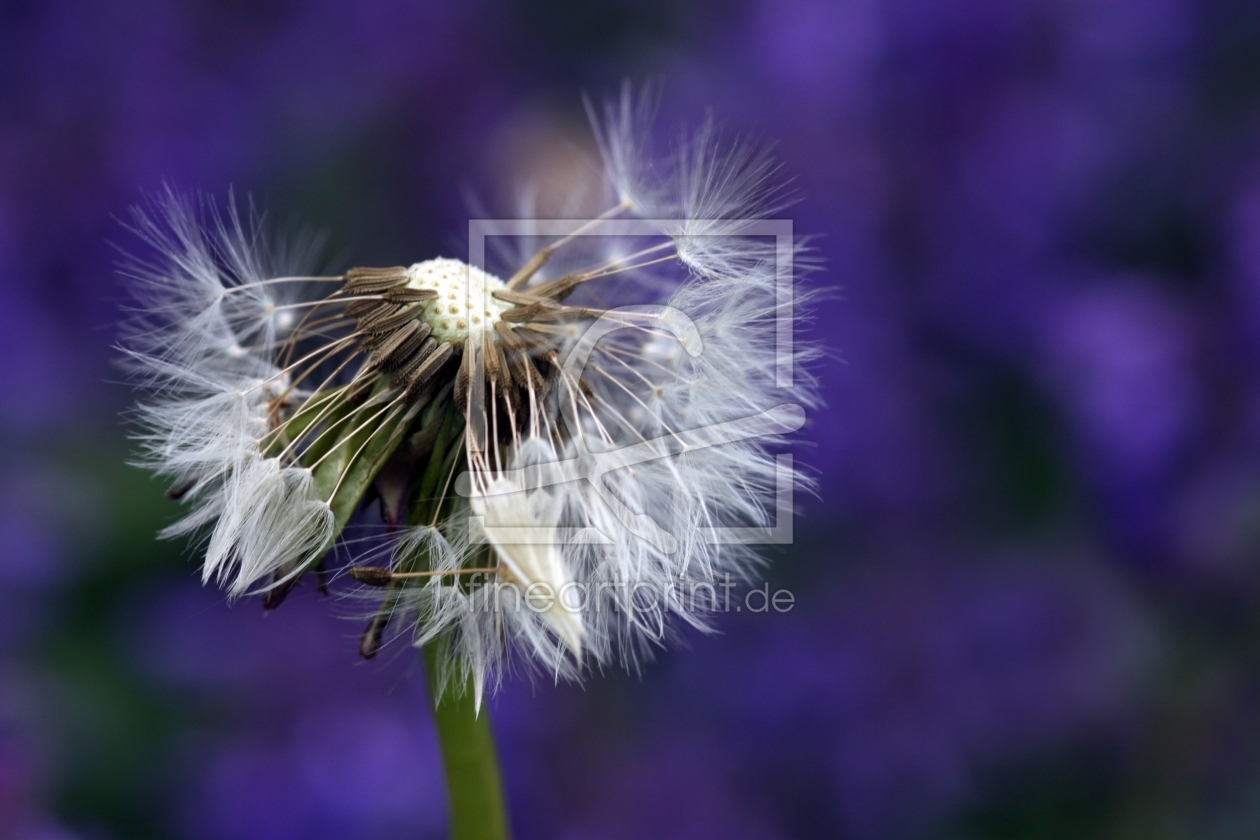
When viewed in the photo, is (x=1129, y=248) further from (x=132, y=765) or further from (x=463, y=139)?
(x=132, y=765)

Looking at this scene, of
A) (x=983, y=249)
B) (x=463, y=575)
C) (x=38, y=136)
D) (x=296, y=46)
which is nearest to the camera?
(x=463, y=575)

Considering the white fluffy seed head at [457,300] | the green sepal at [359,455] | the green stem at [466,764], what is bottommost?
the green stem at [466,764]

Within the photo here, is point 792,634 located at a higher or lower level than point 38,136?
lower

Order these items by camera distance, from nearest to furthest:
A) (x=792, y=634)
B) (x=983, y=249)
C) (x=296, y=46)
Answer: (x=792, y=634)
(x=983, y=249)
(x=296, y=46)

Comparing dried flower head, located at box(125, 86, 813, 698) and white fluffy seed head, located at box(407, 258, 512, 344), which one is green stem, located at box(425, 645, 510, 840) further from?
white fluffy seed head, located at box(407, 258, 512, 344)

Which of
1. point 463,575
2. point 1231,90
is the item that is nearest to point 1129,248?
point 1231,90

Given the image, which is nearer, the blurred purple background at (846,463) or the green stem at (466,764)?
the green stem at (466,764)

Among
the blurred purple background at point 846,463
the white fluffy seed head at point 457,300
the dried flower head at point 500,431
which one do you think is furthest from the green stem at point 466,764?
the blurred purple background at point 846,463

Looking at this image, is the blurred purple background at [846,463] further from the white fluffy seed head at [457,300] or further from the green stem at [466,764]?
the white fluffy seed head at [457,300]
